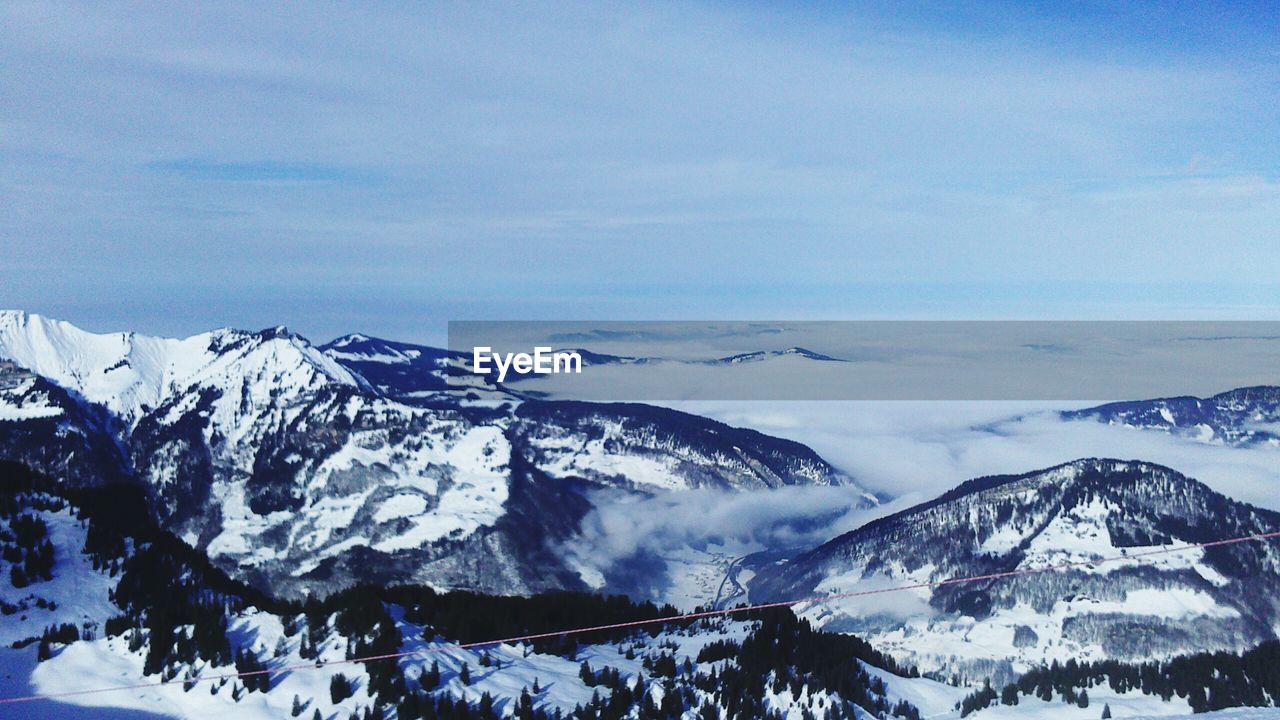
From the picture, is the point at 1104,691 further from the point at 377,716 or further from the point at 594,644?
the point at 377,716

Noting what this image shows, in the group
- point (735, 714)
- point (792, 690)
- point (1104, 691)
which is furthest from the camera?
point (1104, 691)

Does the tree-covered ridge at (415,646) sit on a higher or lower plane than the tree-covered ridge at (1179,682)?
higher

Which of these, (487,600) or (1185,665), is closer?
(487,600)

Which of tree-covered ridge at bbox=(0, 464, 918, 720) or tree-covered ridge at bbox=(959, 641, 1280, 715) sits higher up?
tree-covered ridge at bbox=(0, 464, 918, 720)

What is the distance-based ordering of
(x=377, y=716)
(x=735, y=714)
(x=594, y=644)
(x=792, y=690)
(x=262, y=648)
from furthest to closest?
(x=594, y=644), (x=792, y=690), (x=735, y=714), (x=262, y=648), (x=377, y=716)

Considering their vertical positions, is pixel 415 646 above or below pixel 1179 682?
above

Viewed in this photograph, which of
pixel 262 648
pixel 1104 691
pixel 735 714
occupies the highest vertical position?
pixel 262 648

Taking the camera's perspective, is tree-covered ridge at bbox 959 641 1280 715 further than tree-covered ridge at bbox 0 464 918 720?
Yes

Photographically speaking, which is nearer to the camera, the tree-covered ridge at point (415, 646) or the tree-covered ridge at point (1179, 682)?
the tree-covered ridge at point (415, 646)

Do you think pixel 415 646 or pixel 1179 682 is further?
pixel 1179 682

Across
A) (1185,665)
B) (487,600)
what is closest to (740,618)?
(487,600)

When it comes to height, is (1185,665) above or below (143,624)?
below
